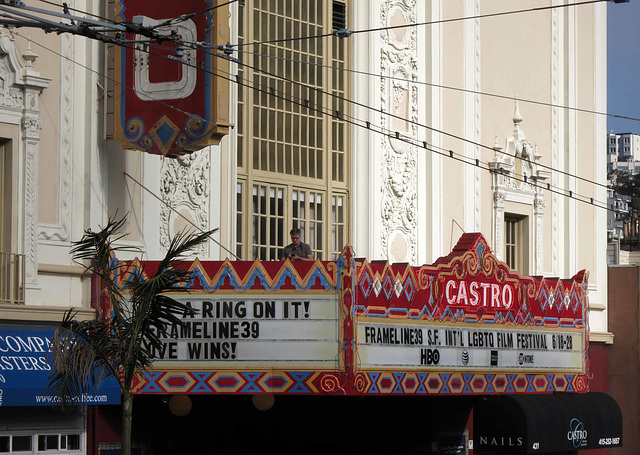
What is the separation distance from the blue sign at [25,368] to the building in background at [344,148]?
30cm

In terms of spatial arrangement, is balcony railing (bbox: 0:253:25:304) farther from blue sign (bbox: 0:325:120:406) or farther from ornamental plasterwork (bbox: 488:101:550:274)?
ornamental plasterwork (bbox: 488:101:550:274)

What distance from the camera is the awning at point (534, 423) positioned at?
76.6 ft

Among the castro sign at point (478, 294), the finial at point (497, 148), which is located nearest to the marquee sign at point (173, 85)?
the castro sign at point (478, 294)

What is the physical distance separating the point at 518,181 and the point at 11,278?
12.8 m

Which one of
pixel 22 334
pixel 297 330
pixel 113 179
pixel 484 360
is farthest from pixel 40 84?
pixel 484 360

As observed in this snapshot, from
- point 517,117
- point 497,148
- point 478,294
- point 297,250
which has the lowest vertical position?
point 478,294

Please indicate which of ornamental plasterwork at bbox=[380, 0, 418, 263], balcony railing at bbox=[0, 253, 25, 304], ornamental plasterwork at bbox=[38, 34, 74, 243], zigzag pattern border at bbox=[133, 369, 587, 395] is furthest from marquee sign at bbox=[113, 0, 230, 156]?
ornamental plasterwork at bbox=[380, 0, 418, 263]

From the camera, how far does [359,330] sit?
19.0 metres

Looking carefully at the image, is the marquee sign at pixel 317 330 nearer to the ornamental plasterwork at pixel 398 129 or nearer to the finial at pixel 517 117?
the ornamental plasterwork at pixel 398 129

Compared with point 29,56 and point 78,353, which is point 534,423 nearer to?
point 78,353

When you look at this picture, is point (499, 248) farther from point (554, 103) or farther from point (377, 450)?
point (377, 450)

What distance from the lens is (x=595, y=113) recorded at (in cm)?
3014

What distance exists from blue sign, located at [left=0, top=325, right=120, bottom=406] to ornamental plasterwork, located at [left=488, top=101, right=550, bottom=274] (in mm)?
11437

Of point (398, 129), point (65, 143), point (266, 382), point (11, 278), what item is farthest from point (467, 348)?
point (11, 278)
